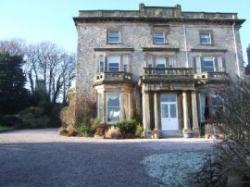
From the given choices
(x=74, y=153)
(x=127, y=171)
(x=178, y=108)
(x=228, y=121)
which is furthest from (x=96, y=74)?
(x=228, y=121)

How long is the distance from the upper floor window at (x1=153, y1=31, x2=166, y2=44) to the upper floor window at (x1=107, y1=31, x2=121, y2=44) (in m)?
3.21

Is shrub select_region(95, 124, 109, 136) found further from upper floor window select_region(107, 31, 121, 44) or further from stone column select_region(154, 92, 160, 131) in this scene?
upper floor window select_region(107, 31, 121, 44)

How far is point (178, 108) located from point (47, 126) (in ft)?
60.4

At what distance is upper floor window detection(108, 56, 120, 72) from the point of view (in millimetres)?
24766

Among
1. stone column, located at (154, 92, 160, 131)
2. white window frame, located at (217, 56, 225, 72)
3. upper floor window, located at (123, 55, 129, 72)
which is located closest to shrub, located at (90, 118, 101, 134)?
stone column, located at (154, 92, 160, 131)

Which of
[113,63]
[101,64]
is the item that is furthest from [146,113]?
[101,64]

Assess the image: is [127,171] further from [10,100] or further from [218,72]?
[10,100]

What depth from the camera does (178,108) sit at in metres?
22.0

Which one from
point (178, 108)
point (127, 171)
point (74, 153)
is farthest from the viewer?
point (178, 108)

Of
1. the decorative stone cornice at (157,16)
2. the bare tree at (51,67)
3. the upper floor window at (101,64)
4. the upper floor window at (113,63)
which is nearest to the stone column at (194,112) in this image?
the upper floor window at (113,63)

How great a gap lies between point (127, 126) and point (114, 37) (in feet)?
28.6

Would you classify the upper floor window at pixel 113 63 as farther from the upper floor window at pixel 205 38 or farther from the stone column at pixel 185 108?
the upper floor window at pixel 205 38

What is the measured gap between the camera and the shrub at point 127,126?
20.7 meters

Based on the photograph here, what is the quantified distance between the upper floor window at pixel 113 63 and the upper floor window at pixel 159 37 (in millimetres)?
3804
